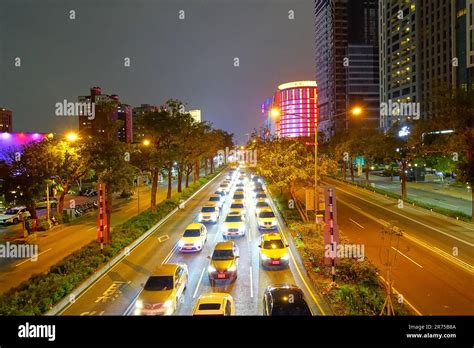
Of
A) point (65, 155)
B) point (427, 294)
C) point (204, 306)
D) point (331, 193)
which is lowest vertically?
point (427, 294)

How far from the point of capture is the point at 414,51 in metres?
104

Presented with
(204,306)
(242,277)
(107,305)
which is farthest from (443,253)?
(107,305)

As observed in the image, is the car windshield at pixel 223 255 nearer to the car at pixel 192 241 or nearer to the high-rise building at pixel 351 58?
the car at pixel 192 241

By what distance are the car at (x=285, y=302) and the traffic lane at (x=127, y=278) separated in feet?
17.8

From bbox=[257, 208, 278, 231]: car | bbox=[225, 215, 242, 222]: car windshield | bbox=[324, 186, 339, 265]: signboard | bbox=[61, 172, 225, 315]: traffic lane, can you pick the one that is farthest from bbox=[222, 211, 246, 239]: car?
bbox=[324, 186, 339, 265]: signboard

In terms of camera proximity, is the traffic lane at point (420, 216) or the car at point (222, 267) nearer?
the car at point (222, 267)

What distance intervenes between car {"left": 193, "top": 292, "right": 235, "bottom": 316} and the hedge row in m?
5.48

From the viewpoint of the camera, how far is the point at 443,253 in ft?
70.3

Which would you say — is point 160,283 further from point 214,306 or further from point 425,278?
point 425,278

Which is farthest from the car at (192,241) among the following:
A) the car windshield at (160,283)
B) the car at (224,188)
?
the car at (224,188)

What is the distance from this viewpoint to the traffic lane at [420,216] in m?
27.0
